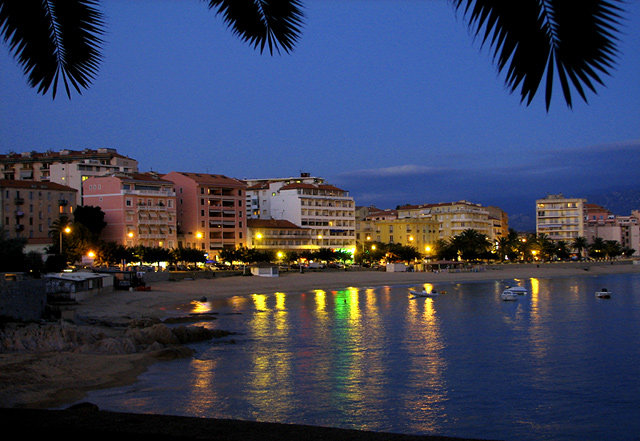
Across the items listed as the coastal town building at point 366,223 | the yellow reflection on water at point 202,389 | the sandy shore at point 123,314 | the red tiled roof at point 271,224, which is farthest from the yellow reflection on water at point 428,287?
the yellow reflection on water at point 202,389

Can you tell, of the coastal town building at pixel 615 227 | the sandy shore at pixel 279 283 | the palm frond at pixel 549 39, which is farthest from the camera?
the coastal town building at pixel 615 227

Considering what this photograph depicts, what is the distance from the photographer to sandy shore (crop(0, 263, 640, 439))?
19795mm

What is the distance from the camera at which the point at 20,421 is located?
20.1 feet

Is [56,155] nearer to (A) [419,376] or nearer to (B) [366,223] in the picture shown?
(B) [366,223]

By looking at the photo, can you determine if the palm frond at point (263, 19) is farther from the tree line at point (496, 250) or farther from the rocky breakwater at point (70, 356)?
the tree line at point (496, 250)

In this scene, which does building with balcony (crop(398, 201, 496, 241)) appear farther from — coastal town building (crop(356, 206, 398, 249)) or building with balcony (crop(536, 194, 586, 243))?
building with balcony (crop(536, 194, 586, 243))

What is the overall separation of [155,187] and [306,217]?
26.0 meters

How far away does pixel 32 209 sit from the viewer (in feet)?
258

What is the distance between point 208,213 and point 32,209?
22.4 metres

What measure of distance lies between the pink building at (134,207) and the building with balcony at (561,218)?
88547 mm

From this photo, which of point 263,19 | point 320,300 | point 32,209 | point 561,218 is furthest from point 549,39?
point 561,218

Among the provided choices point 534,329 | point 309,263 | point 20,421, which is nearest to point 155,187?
point 309,263

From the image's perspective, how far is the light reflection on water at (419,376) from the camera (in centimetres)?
1844

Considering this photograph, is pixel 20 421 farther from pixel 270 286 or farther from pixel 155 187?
pixel 155 187
